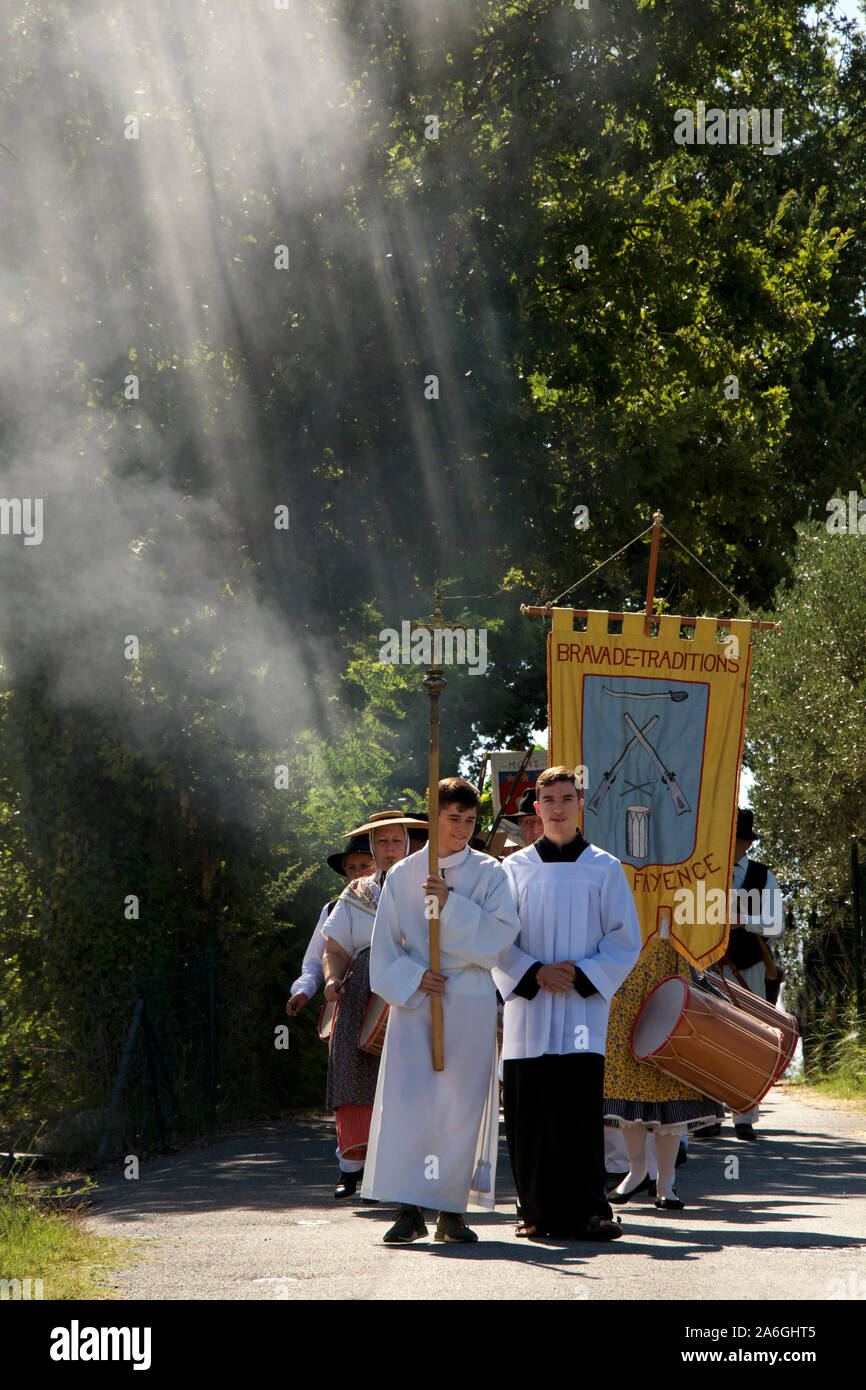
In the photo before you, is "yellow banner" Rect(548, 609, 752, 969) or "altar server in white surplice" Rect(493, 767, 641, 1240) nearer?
"altar server in white surplice" Rect(493, 767, 641, 1240)

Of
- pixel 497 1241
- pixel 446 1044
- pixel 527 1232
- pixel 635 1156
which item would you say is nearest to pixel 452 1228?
pixel 497 1241

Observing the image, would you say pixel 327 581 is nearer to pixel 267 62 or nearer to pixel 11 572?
pixel 11 572

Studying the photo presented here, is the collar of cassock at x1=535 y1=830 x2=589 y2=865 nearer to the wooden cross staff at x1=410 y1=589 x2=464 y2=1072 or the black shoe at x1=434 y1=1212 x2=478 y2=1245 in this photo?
the wooden cross staff at x1=410 y1=589 x2=464 y2=1072

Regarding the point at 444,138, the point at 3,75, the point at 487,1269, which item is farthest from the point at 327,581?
the point at 487,1269

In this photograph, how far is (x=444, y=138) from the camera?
49.7ft

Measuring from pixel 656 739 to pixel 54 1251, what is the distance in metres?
4.50

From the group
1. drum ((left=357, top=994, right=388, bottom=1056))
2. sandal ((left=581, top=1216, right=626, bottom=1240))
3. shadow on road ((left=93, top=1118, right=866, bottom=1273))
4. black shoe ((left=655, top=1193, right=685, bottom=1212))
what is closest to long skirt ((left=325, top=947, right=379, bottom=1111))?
drum ((left=357, top=994, right=388, bottom=1056))

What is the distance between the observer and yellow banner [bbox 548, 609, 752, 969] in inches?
387

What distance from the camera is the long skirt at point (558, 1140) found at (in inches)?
288

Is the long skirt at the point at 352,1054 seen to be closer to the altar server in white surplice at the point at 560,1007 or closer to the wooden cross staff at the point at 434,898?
the altar server in white surplice at the point at 560,1007

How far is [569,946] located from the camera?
7738mm

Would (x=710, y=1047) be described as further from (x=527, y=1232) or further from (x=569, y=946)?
(x=527, y=1232)

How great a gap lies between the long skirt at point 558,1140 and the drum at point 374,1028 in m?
1.78

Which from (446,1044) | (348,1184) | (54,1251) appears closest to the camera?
(54,1251)
